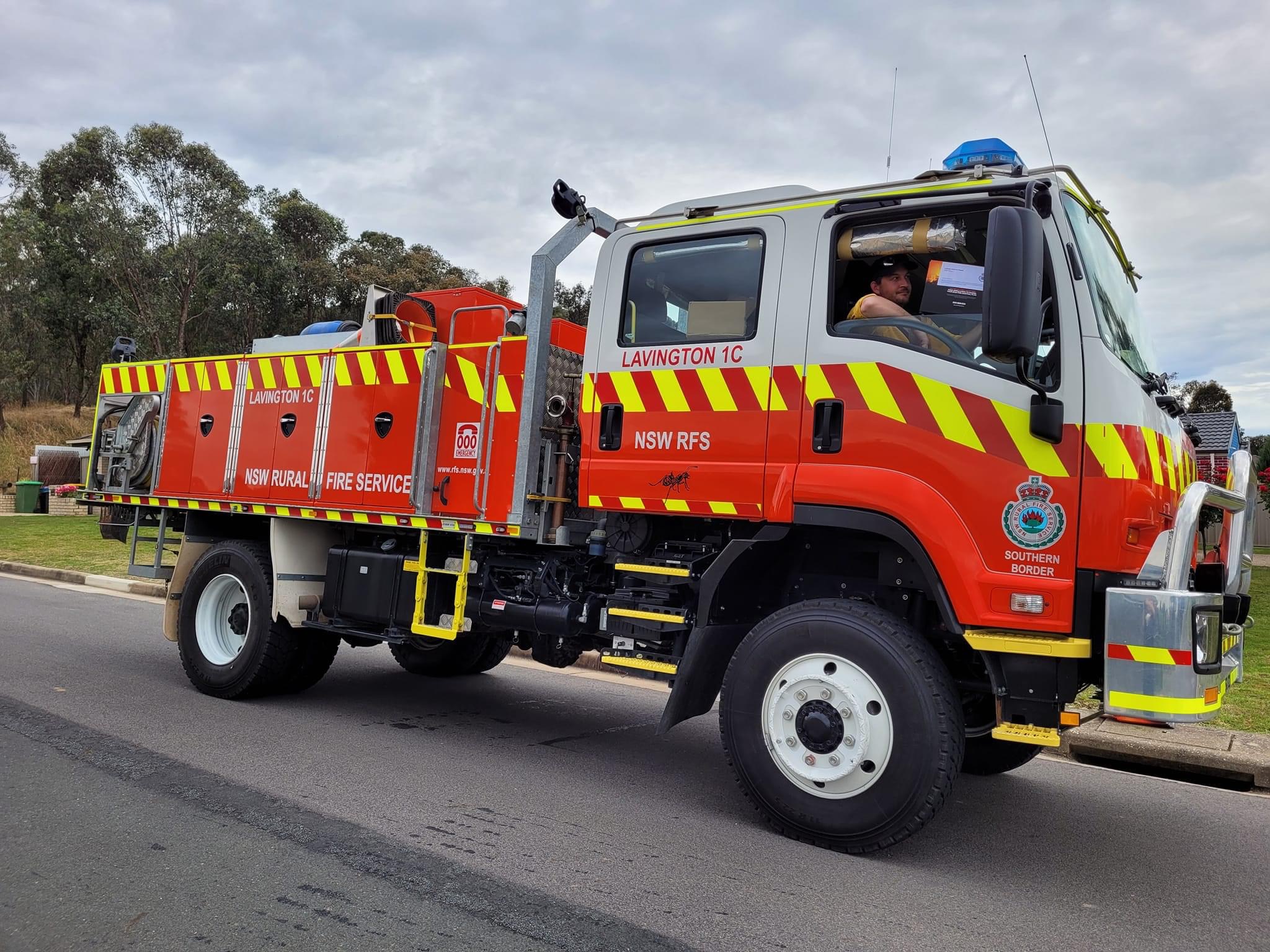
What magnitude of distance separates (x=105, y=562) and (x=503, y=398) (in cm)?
1233

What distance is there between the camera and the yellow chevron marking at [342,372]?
19.8 feet

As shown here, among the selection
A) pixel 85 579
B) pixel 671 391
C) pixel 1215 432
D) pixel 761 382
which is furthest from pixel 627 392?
pixel 85 579

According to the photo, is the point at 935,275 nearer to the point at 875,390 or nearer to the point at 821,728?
the point at 875,390

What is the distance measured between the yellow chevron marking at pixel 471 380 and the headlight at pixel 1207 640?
12.1 ft

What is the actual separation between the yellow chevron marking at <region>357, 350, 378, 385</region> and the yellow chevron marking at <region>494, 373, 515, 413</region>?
962 mm

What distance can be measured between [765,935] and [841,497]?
1786 mm

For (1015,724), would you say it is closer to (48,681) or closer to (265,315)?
(48,681)

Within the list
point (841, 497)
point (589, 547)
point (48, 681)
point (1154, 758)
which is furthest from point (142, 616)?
point (1154, 758)

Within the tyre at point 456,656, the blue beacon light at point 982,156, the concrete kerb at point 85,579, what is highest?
the blue beacon light at point 982,156

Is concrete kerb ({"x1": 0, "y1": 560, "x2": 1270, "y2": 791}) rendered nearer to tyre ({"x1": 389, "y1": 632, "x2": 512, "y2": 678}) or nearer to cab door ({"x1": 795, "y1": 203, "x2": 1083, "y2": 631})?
cab door ({"x1": 795, "y1": 203, "x2": 1083, "y2": 631})

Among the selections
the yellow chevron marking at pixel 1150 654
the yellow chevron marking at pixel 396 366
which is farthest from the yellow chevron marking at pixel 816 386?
the yellow chevron marking at pixel 396 366

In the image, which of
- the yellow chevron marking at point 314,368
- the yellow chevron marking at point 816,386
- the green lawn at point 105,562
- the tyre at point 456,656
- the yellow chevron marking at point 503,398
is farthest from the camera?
the tyre at point 456,656

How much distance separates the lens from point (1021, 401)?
3.78 metres

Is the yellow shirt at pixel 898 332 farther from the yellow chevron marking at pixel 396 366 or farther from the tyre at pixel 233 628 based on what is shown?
the tyre at pixel 233 628
